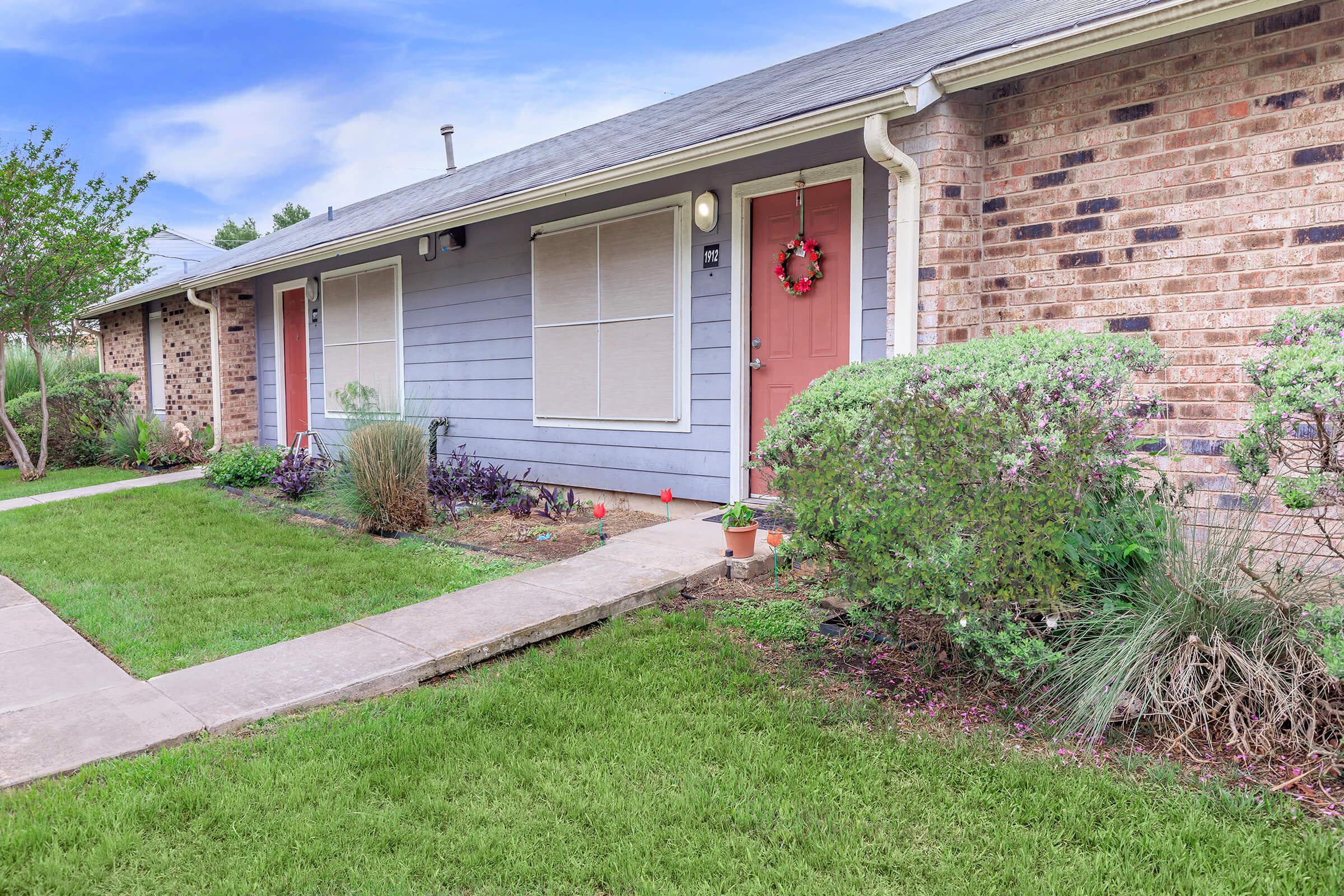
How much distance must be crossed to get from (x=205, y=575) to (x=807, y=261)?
4.24 m

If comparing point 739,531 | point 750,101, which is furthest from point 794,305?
point 739,531

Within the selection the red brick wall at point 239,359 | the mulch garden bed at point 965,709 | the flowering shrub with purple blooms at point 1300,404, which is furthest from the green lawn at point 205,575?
the red brick wall at point 239,359

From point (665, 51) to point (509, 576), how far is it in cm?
2441

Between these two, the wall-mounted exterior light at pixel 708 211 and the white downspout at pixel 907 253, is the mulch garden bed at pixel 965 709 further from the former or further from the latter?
the wall-mounted exterior light at pixel 708 211

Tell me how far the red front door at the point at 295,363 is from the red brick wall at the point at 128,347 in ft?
12.3

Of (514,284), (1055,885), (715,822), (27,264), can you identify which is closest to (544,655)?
(715,822)

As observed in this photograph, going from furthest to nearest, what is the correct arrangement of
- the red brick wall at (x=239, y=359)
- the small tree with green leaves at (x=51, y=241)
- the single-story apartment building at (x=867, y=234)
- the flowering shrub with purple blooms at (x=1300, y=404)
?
the red brick wall at (x=239, y=359), the small tree with green leaves at (x=51, y=241), the single-story apartment building at (x=867, y=234), the flowering shrub with purple blooms at (x=1300, y=404)

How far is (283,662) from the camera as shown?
11.8 feet

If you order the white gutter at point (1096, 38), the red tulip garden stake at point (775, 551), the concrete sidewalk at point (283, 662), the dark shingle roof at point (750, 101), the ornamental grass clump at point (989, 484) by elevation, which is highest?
the dark shingle roof at point (750, 101)

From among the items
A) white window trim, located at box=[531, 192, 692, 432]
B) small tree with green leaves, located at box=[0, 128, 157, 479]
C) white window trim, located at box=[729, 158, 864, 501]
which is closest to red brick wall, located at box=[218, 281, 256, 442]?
small tree with green leaves, located at box=[0, 128, 157, 479]

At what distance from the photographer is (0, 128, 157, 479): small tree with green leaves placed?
955 centimetres

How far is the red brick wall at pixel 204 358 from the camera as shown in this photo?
1205 cm

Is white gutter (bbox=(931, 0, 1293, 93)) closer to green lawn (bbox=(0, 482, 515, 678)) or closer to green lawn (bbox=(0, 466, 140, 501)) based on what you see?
green lawn (bbox=(0, 482, 515, 678))

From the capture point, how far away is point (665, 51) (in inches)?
1011
